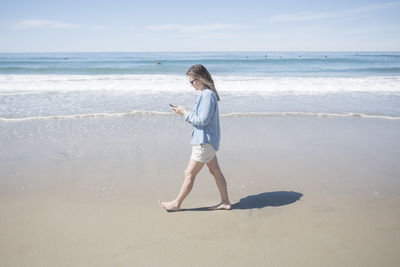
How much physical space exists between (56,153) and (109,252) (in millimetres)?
3276

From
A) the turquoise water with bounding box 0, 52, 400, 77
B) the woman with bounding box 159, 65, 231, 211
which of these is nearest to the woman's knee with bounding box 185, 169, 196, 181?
the woman with bounding box 159, 65, 231, 211

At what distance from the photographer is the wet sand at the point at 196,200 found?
2621 millimetres

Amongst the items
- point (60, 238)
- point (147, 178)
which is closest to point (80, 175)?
point (147, 178)

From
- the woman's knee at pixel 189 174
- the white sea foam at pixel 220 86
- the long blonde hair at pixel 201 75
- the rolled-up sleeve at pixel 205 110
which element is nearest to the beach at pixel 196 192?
the woman's knee at pixel 189 174

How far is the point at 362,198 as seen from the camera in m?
3.65

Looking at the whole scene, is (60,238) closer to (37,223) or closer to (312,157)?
(37,223)

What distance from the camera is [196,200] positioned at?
12.1 ft

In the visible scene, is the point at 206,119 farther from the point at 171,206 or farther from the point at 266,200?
the point at 266,200

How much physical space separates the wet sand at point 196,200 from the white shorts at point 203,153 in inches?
26.7

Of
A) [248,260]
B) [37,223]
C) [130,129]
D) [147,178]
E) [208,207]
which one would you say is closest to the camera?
[248,260]

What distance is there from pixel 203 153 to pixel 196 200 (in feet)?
2.75

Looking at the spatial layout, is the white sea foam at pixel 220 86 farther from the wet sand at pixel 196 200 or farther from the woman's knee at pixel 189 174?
the woman's knee at pixel 189 174

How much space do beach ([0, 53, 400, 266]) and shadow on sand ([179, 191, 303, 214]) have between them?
0.01m

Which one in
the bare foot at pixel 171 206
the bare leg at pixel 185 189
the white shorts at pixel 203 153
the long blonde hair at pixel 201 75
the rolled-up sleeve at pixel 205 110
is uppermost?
the long blonde hair at pixel 201 75
